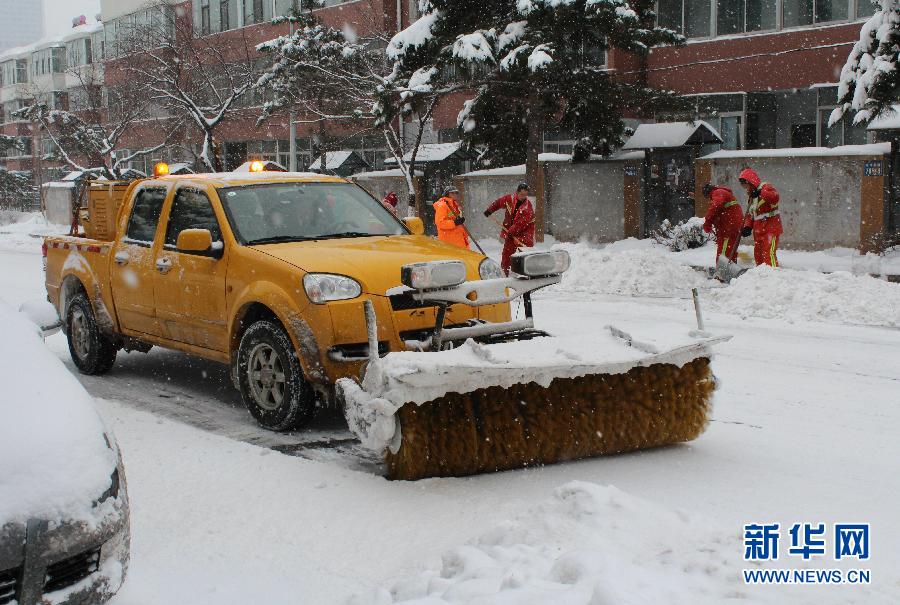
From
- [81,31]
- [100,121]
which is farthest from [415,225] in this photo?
[81,31]

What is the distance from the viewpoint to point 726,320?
1154 cm

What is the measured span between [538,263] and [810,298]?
6.84 metres

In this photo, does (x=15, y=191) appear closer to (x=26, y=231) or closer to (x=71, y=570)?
(x=26, y=231)

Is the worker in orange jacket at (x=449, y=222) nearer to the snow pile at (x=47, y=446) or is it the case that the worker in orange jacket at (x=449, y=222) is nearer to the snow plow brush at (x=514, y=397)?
the snow plow brush at (x=514, y=397)

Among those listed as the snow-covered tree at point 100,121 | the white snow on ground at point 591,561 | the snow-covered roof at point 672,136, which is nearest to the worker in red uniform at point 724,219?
the snow-covered roof at point 672,136

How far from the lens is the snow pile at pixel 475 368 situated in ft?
16.6

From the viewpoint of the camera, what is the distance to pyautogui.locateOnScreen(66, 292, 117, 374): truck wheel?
8781mm

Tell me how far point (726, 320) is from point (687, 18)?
786 inches

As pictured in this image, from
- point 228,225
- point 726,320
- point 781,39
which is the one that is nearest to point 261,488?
point 228,225

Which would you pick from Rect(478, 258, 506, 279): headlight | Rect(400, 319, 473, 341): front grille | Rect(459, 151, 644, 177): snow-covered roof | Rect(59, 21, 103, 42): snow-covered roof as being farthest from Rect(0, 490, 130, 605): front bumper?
Rect(59, 21, 103, 42): snow-covered roof

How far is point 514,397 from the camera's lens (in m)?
5.45

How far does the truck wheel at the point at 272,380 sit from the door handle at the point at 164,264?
1293 millimetres

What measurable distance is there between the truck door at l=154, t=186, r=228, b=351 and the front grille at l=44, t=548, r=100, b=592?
340 centimetres

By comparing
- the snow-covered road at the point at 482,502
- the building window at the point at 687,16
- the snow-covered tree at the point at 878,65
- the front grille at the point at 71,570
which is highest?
the building window at the point at 687,16
